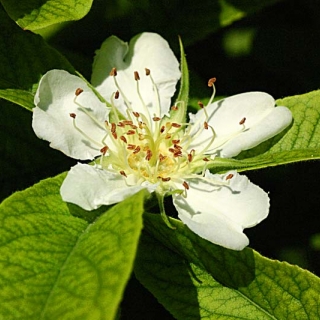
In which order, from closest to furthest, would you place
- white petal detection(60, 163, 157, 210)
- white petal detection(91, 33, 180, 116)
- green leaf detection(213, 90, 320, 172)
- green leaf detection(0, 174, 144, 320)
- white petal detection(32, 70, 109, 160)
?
1. green leaf detection(0, 174, 144, 320)
2. white petal detection(60, 163, 157, 210)
3. white petal detection(32, 70, 109, 160)
4. green leaf detection(213, 90, 320, 172)
5. white petal detection(91, 33, 180, 116)

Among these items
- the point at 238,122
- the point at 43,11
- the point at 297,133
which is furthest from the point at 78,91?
the point at 297,133

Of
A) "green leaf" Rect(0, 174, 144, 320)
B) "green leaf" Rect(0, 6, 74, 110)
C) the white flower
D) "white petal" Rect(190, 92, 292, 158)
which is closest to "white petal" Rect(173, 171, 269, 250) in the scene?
the white flower

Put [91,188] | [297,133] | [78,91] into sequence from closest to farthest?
1. [91,188]
2. [78,91]
3. [297,133]

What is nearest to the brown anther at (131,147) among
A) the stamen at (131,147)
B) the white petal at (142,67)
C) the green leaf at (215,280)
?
the stamen at (131,147)

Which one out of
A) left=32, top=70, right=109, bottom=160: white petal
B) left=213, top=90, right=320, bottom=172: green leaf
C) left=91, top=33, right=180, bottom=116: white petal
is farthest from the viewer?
left=91, top=33, right=180, bottom=116: white petal

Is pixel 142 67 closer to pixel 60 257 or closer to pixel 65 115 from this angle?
pixel 65 115

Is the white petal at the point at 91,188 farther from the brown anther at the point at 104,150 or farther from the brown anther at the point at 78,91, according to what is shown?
the brown anther at the point at 78,91

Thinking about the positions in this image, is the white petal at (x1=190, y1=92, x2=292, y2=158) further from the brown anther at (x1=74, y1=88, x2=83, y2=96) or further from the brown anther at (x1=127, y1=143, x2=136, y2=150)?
the brown anther at (x1=74, y1=88, x2=83, y2=96)
